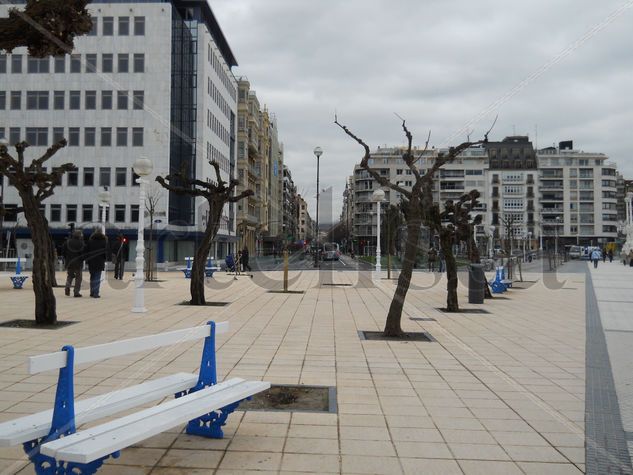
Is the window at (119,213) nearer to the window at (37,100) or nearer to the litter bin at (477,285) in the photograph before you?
the window at (37,100)

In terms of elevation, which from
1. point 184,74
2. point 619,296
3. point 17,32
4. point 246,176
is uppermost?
point 184,74

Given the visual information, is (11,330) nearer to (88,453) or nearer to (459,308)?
(88,453)

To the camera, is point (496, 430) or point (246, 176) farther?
point (246, 176)

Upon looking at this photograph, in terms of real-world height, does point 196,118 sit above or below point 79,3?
above

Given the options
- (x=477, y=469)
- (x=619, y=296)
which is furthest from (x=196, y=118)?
(x=477, y=469)

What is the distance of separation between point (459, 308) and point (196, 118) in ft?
133

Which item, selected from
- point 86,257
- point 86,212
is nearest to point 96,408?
point 86,257

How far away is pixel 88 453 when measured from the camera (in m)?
3.04

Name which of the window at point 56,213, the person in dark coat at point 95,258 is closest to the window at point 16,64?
the window at point 56,213

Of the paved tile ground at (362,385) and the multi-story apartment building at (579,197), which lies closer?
the paved tile ground at (362,385)

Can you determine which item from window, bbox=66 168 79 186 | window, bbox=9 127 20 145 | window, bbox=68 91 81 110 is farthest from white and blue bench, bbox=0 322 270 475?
window, bbox=9 127 20 145

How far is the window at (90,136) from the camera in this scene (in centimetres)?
4781

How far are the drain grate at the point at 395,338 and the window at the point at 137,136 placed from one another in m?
41.3

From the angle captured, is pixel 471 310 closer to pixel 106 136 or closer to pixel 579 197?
pixel 106 136
